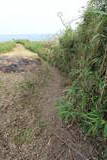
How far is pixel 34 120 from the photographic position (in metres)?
2.07

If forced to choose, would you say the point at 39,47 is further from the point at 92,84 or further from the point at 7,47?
the point at 92,84

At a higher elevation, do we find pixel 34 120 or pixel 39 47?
pixel 39 47

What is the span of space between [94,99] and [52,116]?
1.39ft

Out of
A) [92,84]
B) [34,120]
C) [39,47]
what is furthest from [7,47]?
[92,84]

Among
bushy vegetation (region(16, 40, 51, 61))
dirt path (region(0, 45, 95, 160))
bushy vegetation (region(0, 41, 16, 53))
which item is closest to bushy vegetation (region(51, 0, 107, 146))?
dirt path (region(0, 45, 95, 160))

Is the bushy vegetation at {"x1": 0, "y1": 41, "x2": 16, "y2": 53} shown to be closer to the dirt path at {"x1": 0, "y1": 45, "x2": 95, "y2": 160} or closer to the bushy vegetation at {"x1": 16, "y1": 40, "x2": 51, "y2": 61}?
the bushy vegetation at {"x1": 16, "y1": 40, "x2": 51, "y2": 61}

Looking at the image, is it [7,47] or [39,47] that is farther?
[39,47]

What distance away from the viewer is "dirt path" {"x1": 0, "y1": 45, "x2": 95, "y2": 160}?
1794 millimetres

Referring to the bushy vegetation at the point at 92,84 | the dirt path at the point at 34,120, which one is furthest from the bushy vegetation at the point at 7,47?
the bushy vegetation at the point at 92,84

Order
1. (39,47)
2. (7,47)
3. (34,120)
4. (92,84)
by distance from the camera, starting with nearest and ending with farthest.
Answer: (92,84)
(34,120)
(7,47)
(39,47)

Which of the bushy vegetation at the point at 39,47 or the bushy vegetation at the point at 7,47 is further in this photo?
the bushy vegetation at the point at 7,47

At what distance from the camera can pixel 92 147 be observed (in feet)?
5.71

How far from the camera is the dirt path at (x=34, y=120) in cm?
179

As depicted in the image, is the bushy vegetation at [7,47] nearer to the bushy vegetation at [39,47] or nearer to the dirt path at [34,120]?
the bushy vegetation at [39,47]
